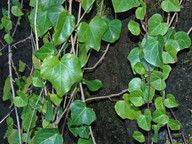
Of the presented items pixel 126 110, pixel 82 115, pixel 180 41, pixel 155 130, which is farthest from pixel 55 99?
pixel 180 41

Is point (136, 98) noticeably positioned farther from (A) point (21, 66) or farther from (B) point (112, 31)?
(A) point (21, 66)

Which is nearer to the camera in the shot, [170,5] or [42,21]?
[170,5]

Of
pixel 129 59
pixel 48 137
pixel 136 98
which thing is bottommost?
pixel 48 137

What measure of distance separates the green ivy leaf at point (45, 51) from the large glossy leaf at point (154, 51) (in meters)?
0.37

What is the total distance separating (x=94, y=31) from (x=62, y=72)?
0.64 feet

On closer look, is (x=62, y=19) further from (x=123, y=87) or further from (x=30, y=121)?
(x=30, y=121)

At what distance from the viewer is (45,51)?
0.84 metres

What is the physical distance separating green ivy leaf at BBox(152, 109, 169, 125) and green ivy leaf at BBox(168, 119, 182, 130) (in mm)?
20

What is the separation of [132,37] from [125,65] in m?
0.12

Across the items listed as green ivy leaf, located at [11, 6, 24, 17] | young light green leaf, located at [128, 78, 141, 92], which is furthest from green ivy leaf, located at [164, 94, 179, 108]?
green ivy leaf, located at [11, 6, 24, 17]

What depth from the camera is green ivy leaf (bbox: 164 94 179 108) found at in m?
0.70

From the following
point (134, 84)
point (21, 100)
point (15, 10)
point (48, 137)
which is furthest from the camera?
point (15, 10)

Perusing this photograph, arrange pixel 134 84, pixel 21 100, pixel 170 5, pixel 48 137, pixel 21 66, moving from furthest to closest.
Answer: pixel 21 66
pixel 21 100
pixel 48 137
pixel 134 84
pixel 170 5

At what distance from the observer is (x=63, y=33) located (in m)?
0.78
